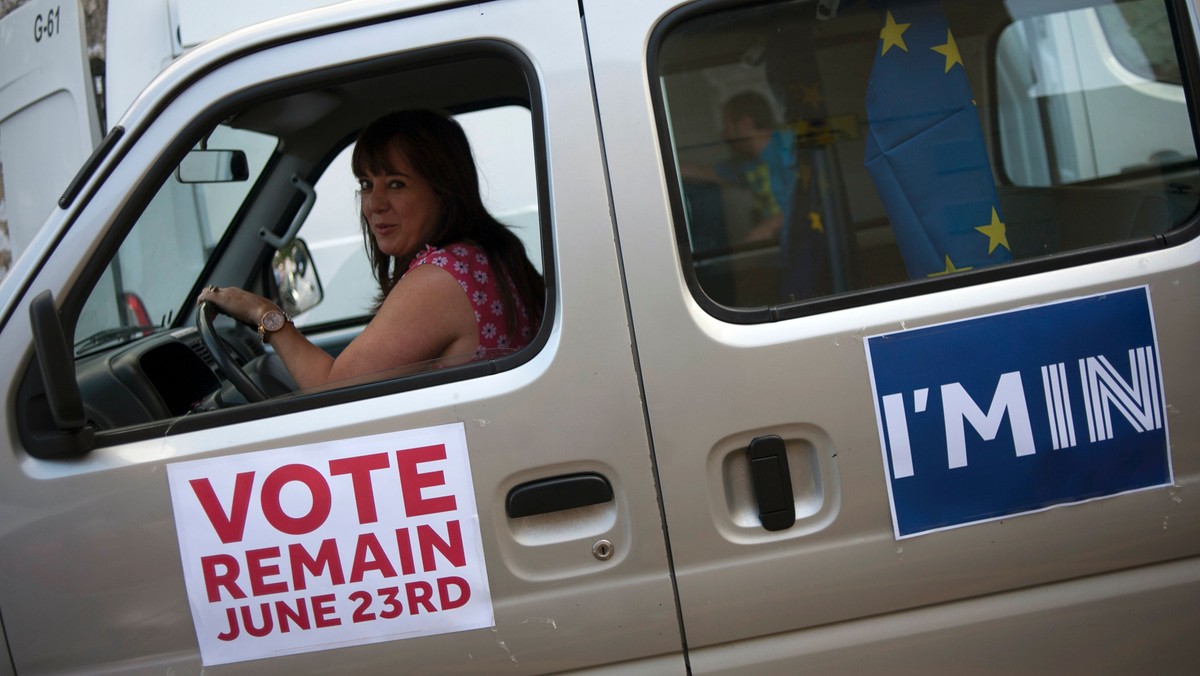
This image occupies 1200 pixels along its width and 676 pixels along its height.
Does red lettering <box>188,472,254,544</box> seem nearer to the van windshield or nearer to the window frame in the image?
the window frame

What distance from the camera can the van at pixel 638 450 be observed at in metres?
1.71

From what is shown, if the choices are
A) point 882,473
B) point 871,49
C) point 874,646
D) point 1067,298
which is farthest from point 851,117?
point 874,646

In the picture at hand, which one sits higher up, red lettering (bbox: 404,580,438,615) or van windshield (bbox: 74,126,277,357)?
van windshield (bbox: 74,126,277,357)

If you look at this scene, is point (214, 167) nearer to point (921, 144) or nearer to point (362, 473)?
point (362, 473)

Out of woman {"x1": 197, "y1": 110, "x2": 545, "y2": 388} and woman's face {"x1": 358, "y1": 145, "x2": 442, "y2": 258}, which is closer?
woman {"x1": 197, "y1": 110, "x2": 545, "y2": 388}

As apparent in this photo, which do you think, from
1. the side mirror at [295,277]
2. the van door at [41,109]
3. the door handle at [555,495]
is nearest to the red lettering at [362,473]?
the door handle at [555,495]

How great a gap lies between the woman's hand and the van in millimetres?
388

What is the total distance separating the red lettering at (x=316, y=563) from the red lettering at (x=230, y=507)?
4.0 inches

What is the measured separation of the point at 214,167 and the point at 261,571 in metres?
1.45

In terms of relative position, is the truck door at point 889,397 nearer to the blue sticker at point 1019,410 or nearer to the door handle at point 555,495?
the blue sticker at point 1019,410

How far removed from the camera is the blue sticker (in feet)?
5.58

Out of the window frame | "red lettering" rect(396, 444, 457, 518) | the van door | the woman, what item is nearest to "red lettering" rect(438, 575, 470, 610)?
"red lettering" rect(396, 444, 457, 518)

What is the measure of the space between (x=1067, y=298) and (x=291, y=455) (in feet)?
4.55

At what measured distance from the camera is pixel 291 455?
172 cm
